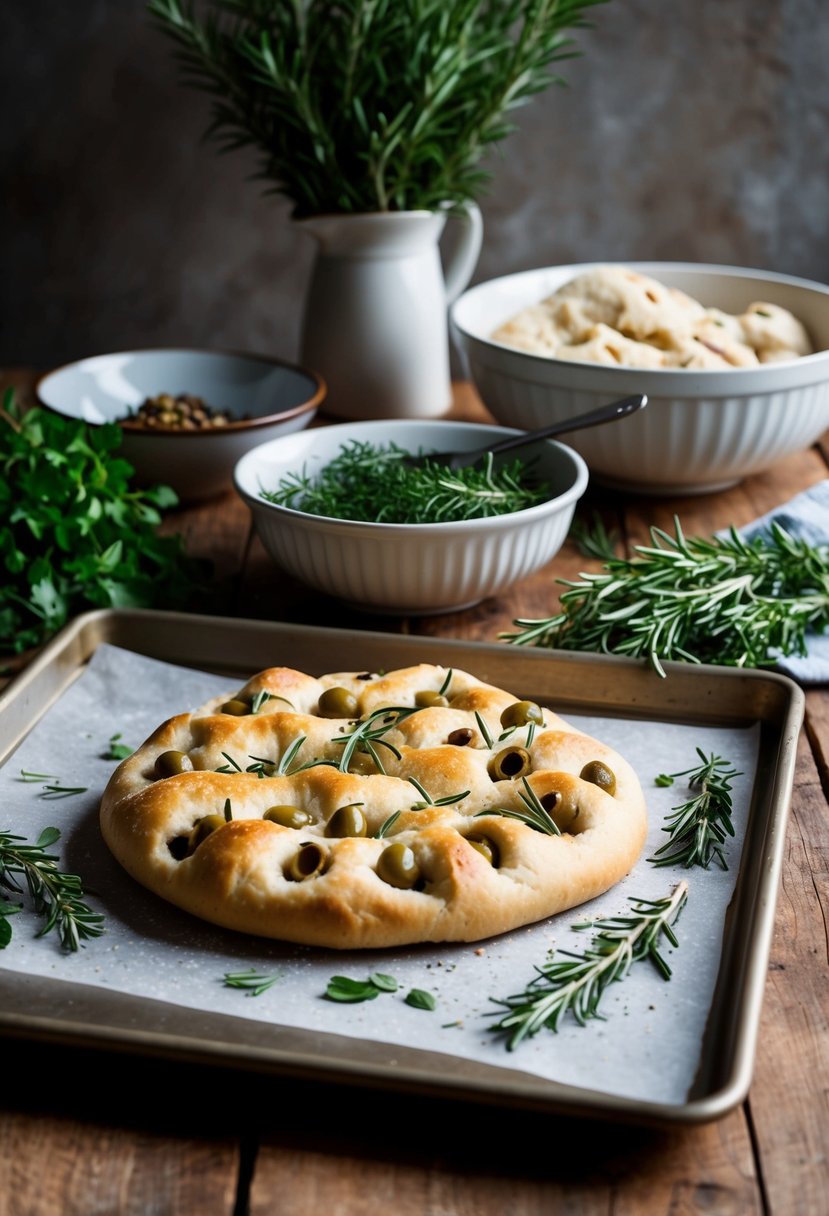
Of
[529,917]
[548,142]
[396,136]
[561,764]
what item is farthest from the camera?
[548,142]

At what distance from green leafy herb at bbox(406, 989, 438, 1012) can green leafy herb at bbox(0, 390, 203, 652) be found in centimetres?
93

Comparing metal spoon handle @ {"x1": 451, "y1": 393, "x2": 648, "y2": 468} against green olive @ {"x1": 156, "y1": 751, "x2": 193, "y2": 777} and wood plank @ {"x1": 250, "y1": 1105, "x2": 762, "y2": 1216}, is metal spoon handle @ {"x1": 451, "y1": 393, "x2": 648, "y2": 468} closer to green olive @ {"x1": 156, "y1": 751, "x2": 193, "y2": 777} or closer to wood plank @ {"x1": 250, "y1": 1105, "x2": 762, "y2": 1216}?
green olive @ {"x1": 156, "y1": 751, "x2": 193, "y2": 777}

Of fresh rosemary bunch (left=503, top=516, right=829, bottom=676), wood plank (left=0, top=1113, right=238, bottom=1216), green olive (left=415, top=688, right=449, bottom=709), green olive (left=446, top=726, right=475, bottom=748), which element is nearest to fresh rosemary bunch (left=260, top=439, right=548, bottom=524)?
fresh rosemary bunch (left=503, top=516, right=829, bottom=676)

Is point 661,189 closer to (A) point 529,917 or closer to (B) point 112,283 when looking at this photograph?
(B) point 112,283

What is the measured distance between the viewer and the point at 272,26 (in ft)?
8.16

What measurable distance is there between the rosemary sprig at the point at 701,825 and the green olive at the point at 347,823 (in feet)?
1.05

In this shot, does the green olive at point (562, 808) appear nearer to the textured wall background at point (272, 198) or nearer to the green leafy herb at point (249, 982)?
the green leafy herb at point (249, 982)

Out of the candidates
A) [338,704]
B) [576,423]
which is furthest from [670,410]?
[338,704]

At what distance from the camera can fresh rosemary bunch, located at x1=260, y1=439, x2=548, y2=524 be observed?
1839 millimetres

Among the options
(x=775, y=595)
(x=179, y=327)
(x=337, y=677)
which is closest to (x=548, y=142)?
(x=179, y=327)

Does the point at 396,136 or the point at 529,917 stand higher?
the point at 396,136

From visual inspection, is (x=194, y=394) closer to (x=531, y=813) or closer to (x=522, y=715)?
(x=522, y=715)

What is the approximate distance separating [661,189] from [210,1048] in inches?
128

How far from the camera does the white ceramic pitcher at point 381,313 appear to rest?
2.51 meters
